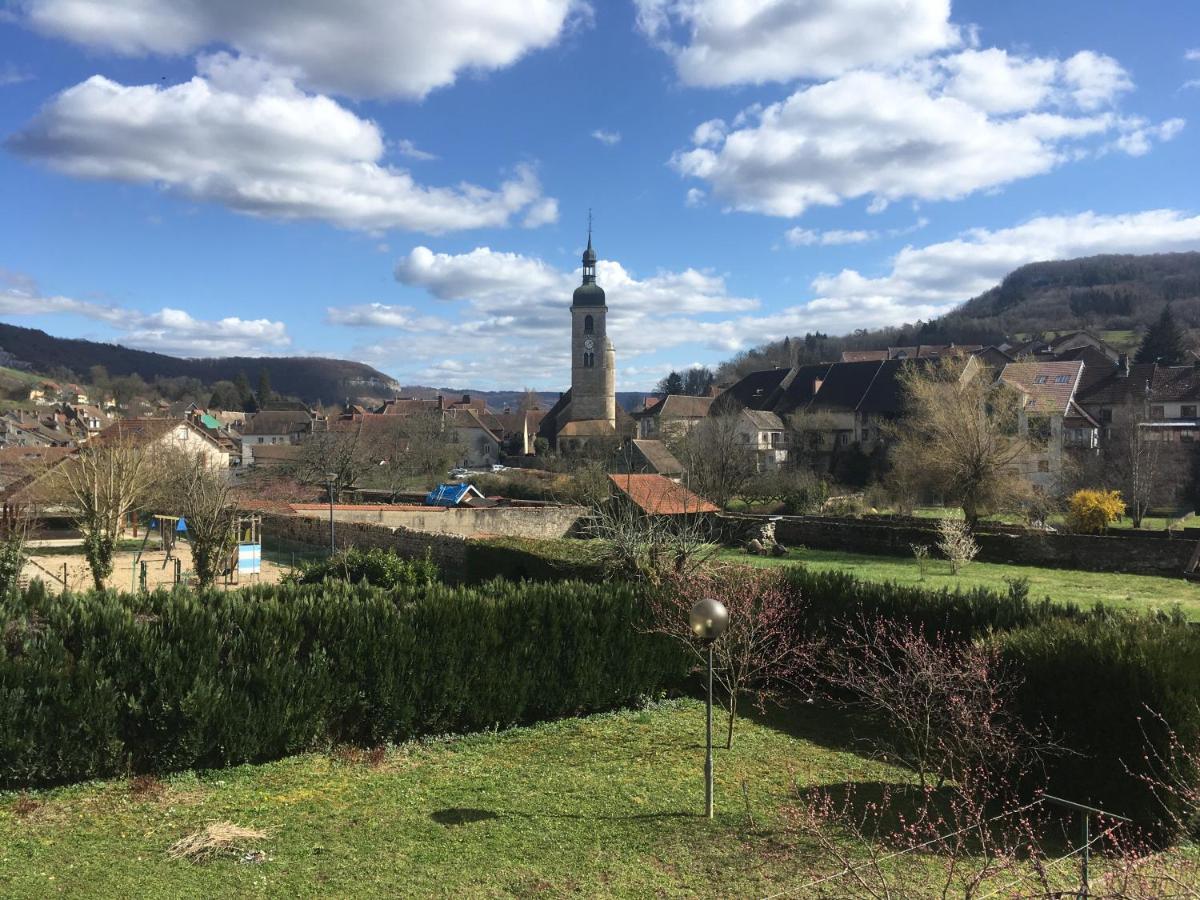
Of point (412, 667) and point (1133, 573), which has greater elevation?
point (412, 667)

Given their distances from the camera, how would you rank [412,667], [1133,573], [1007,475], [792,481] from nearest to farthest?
[412,667]
[1133,573]
[1007,475]
[792,481]

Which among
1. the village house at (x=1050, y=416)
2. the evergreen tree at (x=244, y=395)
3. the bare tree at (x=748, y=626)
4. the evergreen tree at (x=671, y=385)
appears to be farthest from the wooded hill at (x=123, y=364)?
the bare tree at (x=748, y=626)

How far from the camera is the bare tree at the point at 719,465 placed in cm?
4450

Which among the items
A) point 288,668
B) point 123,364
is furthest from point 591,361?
point 123,364

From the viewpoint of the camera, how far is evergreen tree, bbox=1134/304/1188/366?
253ft

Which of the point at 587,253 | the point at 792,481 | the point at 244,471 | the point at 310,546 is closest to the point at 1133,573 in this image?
the point at 792,481

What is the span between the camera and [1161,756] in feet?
24.3

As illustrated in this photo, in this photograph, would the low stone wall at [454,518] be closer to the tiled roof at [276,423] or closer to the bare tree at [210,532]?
the bare tree at [210,532]

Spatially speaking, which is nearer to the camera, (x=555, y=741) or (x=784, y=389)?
(x=555, y=741)

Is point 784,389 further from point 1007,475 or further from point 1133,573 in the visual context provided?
point 1133,573

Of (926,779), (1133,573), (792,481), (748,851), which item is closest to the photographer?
(748,851)

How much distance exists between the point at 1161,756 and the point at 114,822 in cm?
956

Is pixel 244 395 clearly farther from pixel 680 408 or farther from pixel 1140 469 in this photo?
pixel 1140 469

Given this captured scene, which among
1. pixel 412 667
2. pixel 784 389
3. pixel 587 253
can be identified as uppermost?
pixel 587 253
